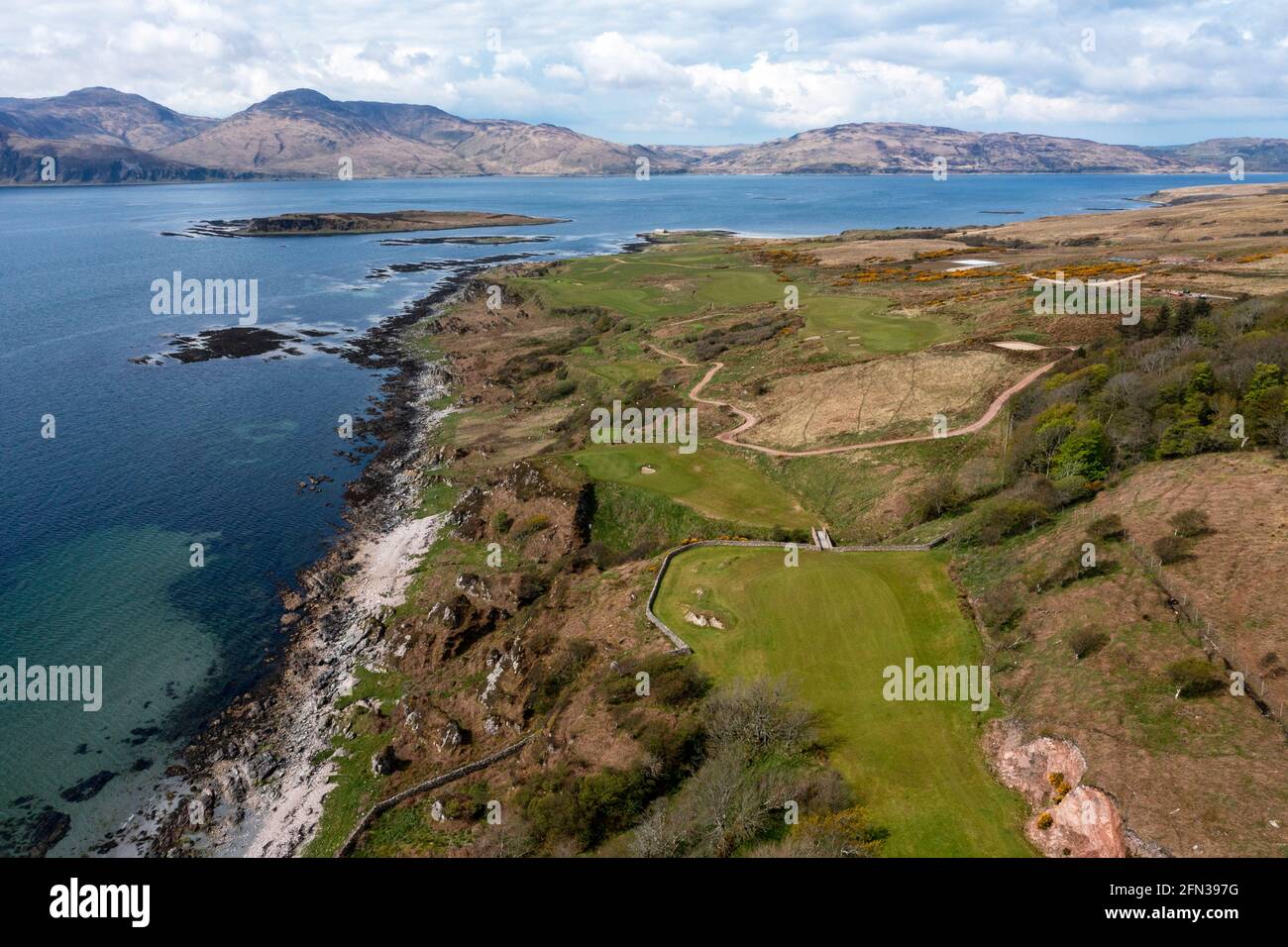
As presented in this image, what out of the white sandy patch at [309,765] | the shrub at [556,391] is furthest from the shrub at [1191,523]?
the shrub at [556,391]

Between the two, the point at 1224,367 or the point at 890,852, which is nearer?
the point at 890,852

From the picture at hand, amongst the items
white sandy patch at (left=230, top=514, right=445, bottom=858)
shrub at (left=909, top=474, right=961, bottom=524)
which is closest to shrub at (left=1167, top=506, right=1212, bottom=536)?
shrub at (left=909, top=474, right=961, bottom=524)

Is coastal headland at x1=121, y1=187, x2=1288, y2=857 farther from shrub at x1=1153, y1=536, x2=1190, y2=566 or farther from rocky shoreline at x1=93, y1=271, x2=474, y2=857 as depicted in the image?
shrub at x1=1153, y1=536, x2=1190, y2=566

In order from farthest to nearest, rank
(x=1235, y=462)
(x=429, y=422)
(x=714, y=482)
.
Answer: (x=429, y=422)
(x=714, y=482)
(x=1235, y=462)

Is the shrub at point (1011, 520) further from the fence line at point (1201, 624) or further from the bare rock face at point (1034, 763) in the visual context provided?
the bare rock face at point (1034, 763)

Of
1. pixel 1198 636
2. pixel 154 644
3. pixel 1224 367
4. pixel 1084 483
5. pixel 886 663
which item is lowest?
pixel 154 644
